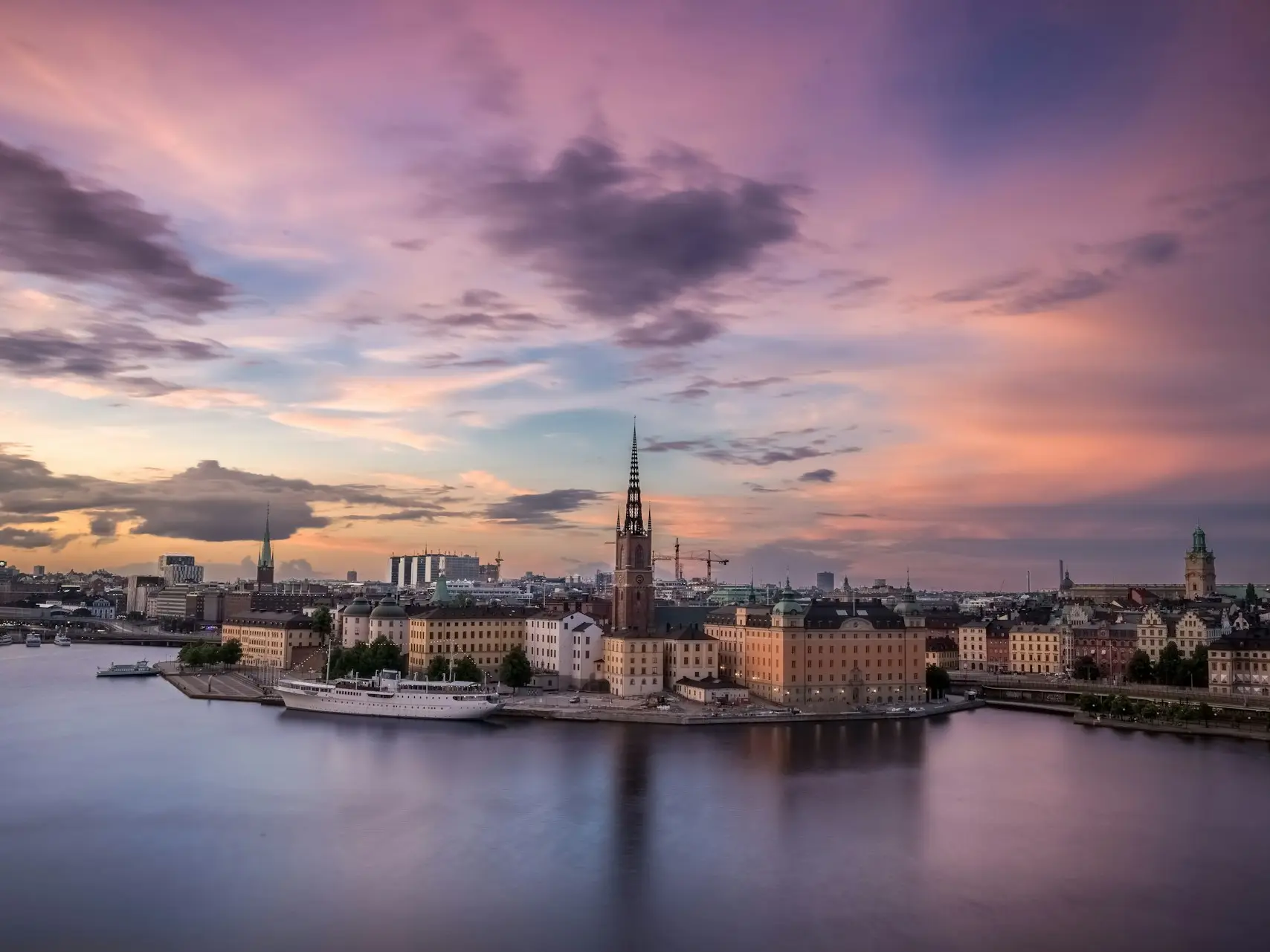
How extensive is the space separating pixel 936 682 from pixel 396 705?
22.6 meters

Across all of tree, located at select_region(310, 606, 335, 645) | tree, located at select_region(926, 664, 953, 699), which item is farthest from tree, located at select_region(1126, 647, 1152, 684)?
tree, located at select_region(310, 606, 335, 645)

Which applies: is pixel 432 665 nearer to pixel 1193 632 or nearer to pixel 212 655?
pixel 212 655

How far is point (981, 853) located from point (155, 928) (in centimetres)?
1540

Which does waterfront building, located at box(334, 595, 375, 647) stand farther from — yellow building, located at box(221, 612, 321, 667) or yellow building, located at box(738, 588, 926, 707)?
yellow building, located at box(738, 588, 926, 707)

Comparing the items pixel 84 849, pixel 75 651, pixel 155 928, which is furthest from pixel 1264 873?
pixel 75 651

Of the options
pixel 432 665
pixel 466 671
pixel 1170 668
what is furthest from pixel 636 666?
pixel 1170 668

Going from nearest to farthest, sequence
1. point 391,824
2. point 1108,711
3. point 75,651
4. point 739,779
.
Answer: point 391,824 → point 739,779 → point 1108,711 → point 75,651

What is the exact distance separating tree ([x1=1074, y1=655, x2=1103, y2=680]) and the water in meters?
18.1

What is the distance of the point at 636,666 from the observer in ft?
156

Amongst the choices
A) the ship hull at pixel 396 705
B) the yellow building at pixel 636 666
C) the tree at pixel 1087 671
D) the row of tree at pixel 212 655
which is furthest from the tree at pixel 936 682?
the row of tree at pixel 212 655

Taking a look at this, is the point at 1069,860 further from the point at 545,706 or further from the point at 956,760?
the point at 545,706

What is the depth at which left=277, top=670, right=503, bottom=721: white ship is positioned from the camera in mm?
42831

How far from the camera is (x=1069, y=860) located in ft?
75.0

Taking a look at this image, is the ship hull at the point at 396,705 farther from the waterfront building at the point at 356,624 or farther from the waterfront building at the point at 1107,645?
the waterfront building at the point at 1107,645
